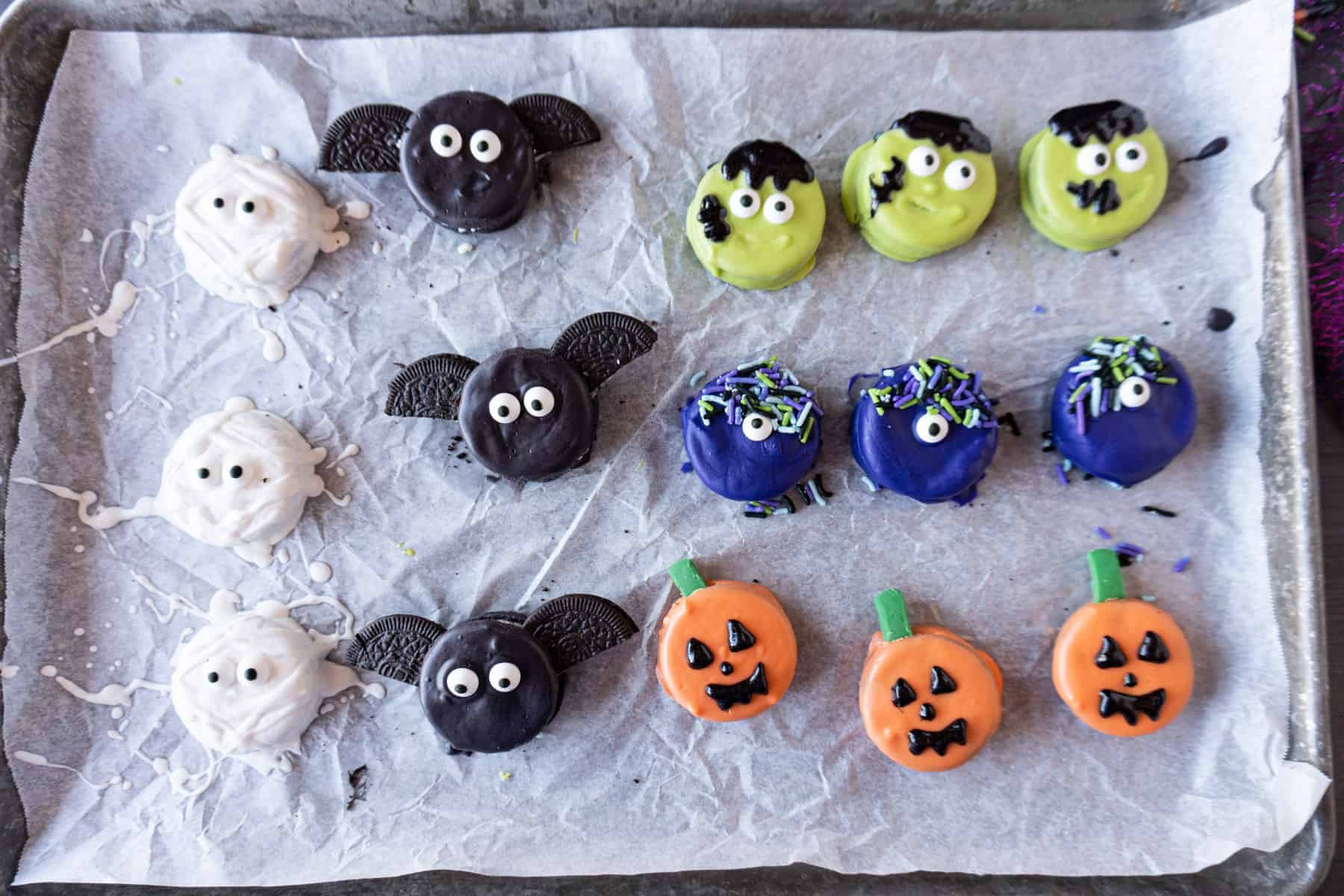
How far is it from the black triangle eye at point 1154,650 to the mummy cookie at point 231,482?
1950 mm

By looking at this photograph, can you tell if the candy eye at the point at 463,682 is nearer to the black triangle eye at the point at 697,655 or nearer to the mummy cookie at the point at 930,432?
the black triangle eye at the point at 697,655

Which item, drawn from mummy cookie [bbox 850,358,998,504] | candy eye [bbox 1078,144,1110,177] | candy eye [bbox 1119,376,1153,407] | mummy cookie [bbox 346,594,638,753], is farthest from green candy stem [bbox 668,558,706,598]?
candy eye [bbox 1078,144,1110,177]

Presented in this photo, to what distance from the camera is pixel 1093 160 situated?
1.83m

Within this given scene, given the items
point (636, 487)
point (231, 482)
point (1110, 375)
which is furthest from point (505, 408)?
point (1110, 375)

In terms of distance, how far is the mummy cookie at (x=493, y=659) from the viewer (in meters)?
1.83

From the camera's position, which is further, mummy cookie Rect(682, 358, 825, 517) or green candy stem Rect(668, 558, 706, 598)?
green candy stem Rect(668, 558, 706, 598)

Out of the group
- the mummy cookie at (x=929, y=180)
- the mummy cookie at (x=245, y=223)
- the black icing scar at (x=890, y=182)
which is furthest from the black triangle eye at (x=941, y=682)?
the mummy cookie at (x=245, y=223)

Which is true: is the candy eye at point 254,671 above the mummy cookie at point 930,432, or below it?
below

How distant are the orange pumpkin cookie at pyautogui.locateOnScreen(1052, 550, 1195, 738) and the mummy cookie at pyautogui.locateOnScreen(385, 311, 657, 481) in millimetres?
1201

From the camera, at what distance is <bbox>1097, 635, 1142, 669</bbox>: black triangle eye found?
6.04 feet

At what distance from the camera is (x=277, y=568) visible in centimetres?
199

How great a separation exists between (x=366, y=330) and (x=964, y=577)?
1.55 metres

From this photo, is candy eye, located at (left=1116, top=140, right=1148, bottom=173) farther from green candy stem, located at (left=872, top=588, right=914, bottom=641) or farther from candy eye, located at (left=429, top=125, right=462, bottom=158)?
candy eye, located at (left=429, top=125, right=462, bottom=158)

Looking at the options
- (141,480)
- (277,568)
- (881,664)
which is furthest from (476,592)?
(881,664)
